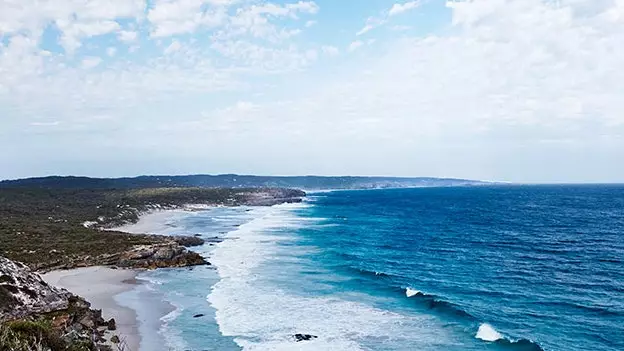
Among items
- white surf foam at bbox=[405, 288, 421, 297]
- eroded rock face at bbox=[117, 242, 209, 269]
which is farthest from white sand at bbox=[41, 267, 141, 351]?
white surf foam at bbox=[405, 288, 421, 297]

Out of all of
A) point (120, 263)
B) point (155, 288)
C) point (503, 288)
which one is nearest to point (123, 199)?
point (120, 263)

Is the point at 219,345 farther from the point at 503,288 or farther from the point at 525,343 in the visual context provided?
the point at 503,288

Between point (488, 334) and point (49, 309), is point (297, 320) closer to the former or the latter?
point (488, 334)

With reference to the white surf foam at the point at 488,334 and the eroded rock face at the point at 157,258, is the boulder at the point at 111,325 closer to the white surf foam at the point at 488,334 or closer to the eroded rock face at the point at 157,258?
the white surf foam at the point at 488,334

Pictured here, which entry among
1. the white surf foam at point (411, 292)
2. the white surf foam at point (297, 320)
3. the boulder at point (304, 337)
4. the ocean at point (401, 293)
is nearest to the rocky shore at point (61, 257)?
the ocean at point (401, 293)

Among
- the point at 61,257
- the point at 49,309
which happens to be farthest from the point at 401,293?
the point at 61,257
